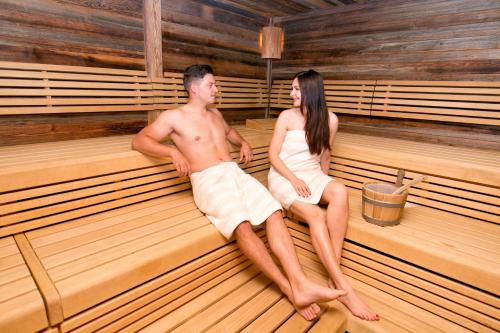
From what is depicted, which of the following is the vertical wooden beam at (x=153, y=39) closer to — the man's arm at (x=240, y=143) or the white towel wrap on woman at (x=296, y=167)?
the man's arm at (x=240, y=143)

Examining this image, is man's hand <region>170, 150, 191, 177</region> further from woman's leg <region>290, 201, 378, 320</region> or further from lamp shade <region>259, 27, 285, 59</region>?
lamp shade <region>259, 27, 285, 59</region>

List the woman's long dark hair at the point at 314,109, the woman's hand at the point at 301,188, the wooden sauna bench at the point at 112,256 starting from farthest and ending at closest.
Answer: the woman's long dark hair at the point at 314,109 < the woman's hand at the point at 301,188 < the wooden sauna bench at the point at 112,256

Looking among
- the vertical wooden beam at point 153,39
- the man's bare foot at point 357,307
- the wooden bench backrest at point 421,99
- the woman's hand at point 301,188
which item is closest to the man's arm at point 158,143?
the woman's hand at point 301,188

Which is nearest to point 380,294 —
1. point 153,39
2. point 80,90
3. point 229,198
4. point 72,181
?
point 229,198

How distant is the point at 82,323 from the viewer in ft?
4.87

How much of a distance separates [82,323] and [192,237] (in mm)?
719

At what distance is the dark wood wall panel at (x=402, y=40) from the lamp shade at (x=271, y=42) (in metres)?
0.29

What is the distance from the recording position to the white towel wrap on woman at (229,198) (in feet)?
6.84

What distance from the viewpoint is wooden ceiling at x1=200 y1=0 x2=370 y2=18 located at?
4.09 metres

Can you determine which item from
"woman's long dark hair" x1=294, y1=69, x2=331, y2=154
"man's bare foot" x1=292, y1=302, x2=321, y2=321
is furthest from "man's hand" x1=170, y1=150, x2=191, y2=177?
"man's bare foot" x1=292, y1=302, x2=321, y2=321

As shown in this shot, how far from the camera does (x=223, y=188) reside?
224 cm

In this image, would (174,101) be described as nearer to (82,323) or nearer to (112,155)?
(112,155)

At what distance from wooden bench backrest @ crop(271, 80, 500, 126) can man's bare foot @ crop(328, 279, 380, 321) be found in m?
2.39

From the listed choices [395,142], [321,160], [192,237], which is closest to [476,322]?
[321,160]
